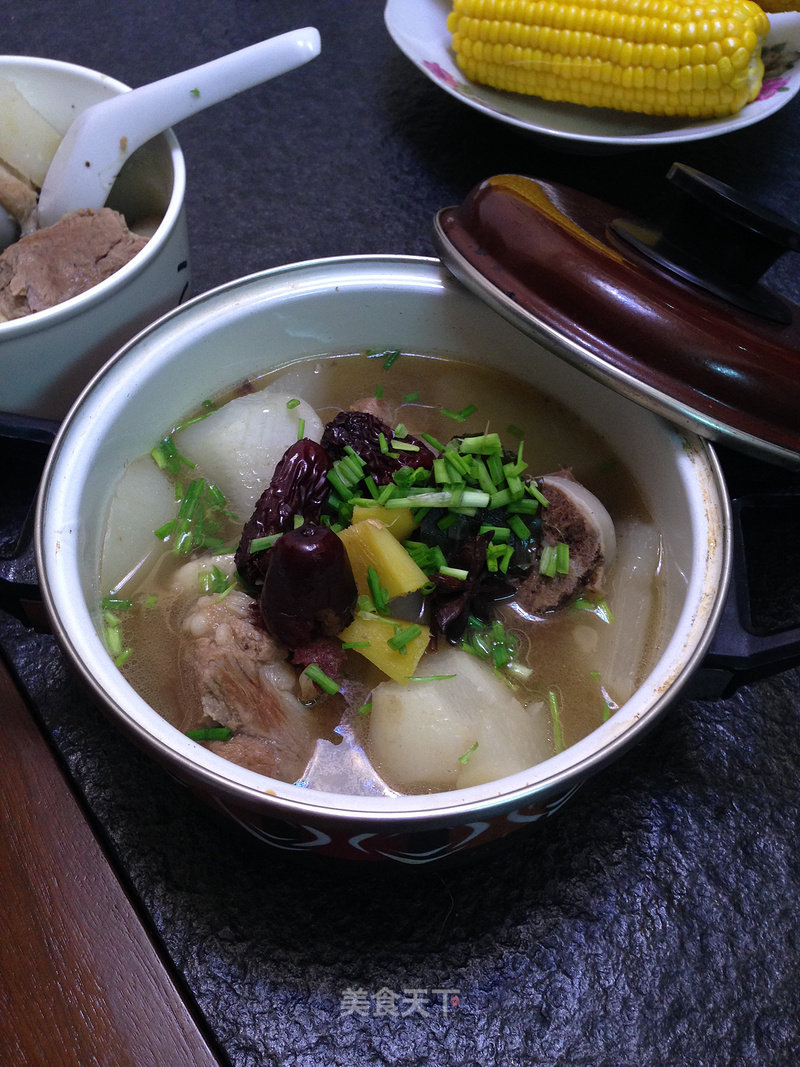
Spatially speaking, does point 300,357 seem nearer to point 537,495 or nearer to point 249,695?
point 537,495

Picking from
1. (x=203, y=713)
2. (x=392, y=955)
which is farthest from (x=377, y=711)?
(x=392, y=955)

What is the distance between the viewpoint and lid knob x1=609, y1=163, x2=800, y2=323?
3.22 feet

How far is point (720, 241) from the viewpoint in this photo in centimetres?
105

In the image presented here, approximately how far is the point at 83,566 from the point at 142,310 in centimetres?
48

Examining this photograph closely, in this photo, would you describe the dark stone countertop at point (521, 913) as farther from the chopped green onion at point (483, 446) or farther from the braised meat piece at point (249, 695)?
the chopped green onion at point (483, 446)

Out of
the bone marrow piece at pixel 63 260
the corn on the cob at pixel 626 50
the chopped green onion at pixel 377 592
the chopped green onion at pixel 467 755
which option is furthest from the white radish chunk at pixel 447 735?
the corn on the cob at pixel 626 50

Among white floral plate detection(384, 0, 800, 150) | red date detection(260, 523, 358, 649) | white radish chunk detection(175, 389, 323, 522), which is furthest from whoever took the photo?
white floral plate detection(384, 0, 800, 150)

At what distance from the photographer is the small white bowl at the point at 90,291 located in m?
1.17

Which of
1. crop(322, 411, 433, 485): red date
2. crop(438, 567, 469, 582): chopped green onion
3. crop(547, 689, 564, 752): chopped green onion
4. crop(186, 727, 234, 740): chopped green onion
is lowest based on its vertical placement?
crop(186, 727, 234, 740): chopped green onion

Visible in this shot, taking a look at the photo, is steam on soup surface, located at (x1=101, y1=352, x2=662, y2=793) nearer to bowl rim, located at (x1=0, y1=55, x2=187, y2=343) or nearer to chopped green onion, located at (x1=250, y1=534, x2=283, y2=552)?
chopped green onion, located at (x1=250, y1=534, x2=283, y2=552)

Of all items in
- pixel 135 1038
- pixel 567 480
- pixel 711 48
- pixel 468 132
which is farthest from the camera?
pixel 468 132

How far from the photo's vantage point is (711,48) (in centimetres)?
159

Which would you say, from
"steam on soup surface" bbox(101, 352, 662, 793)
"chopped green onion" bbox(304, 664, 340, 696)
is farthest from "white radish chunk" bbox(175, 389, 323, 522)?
"chopped green onion" bbox(304, 664, 340, 696)

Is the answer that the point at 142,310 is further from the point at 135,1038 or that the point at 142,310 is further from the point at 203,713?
the point at 135,1038
